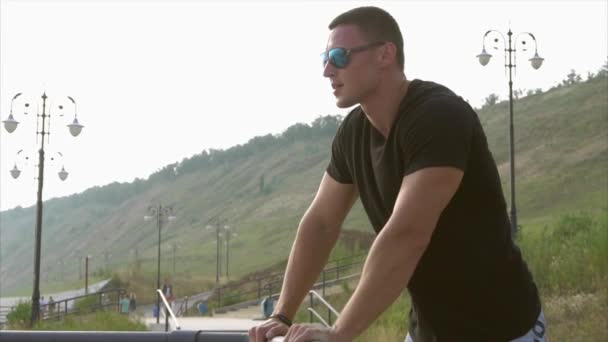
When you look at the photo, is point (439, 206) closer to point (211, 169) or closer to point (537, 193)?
point (537, 193)

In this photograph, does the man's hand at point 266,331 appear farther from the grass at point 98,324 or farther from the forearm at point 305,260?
the grass at point 98,324

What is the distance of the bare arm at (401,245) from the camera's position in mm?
2283

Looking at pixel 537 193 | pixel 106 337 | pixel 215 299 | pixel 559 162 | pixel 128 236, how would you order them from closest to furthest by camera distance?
pixel 106 337
pixel 215 299
pixel 537 193
pixel 559 162
pixel 128 236

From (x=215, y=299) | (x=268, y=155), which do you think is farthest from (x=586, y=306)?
(x=268, y=155)

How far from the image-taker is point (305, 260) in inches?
113

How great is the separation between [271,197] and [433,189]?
148 metres

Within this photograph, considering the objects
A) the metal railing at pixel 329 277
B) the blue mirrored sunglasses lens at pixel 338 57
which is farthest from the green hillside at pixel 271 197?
the blue mirrored sunglasses lens at pixel 338 57

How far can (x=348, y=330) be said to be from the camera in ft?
7.38

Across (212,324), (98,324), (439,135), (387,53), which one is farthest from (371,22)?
(212,324)

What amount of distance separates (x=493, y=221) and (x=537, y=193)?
64528 mm

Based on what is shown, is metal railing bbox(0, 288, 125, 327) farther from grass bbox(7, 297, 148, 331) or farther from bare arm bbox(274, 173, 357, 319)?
bare arm bbox(274, 173, 357, 319)

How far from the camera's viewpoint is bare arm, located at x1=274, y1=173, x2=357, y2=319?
280 centimetres

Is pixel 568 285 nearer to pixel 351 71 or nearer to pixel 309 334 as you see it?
pixel 351 71

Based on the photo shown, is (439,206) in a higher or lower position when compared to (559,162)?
lower
